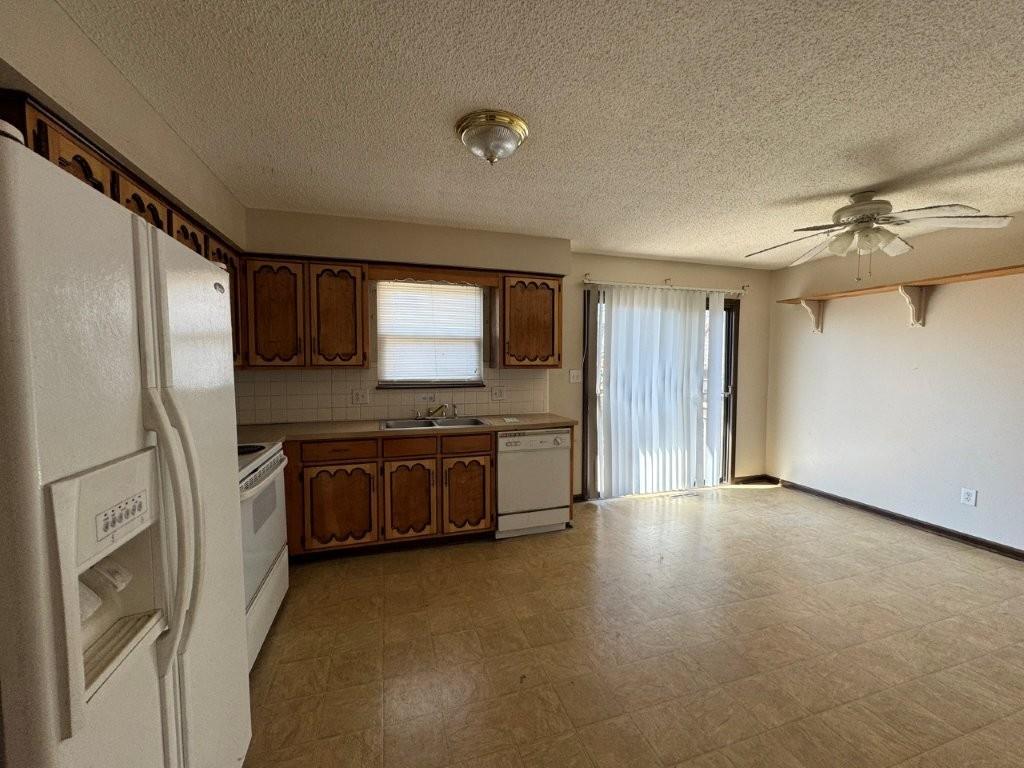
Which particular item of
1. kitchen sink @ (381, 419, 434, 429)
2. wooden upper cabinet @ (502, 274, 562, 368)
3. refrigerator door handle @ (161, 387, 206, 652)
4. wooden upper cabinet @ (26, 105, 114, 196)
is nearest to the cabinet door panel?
kitchen sink @ (381, 419, 434, 429)

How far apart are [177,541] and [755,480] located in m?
5.28

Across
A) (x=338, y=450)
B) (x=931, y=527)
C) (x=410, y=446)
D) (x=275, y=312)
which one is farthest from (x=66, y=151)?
(x=931, y=527)

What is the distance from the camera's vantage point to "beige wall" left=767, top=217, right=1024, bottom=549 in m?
2.90

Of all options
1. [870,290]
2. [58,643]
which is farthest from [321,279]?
[870,290]

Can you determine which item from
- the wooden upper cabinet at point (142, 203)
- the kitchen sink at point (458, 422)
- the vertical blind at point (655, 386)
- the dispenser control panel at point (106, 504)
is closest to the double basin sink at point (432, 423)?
the kitchen sink at point (458, 422)

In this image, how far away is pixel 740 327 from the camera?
178 inches

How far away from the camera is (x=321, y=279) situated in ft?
9.72

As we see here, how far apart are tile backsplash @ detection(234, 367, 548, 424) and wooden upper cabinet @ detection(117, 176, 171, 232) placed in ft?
4.15

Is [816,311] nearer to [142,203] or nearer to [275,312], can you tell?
[275,312]

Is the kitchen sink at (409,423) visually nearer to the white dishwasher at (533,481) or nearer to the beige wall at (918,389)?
the white dishwasher at (533,481)

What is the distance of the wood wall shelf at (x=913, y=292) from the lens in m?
2.78

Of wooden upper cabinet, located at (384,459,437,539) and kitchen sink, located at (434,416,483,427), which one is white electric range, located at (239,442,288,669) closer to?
wooden upper cabinet, located at (384,459,437,539)

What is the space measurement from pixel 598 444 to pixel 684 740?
8.67ft

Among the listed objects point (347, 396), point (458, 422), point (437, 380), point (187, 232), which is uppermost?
point (187, 232)
